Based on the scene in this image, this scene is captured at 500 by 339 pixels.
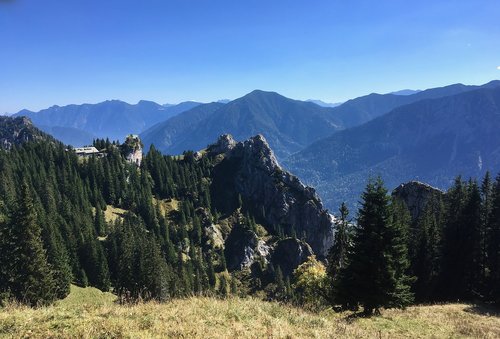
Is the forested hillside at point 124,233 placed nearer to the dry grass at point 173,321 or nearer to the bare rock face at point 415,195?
the dry grass at point 173,321

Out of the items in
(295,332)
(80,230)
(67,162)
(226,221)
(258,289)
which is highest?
(67,162)

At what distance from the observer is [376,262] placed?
30.1 metres

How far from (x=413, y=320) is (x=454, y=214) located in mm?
Result: 53353

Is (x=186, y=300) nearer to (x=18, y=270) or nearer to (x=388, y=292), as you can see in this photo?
(x=388, y=292)

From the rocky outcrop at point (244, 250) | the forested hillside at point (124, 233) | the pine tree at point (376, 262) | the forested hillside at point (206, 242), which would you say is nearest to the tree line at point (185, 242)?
the pine tree at point (376, 262)

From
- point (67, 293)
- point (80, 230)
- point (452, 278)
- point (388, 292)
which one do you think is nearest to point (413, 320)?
point (388, 292)

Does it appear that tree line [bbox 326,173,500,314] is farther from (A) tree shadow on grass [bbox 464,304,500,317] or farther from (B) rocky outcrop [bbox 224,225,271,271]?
(B) rocky outcrop [bbox 224,225,271,271]

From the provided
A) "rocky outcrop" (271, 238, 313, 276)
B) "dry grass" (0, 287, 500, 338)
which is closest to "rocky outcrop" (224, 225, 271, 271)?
"rocky outcrop" (271, 238, 313, 276)

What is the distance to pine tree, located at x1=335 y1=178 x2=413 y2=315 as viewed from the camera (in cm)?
2961

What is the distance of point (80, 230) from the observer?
356 ft

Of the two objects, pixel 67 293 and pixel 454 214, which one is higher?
pixel 454 214

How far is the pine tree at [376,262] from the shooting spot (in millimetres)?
29609

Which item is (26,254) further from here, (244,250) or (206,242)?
(206,242)


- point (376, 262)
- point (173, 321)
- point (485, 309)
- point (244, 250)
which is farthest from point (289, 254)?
point (173, 321)
